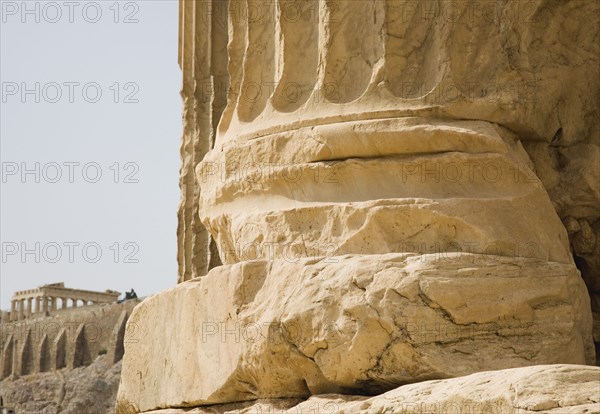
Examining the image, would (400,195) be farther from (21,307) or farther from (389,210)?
(21,307)

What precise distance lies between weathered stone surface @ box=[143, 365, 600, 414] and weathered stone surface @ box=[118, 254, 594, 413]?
0.24 meters

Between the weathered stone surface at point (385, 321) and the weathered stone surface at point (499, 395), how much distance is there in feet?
0.80

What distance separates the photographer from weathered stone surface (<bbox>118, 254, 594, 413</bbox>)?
194 inches

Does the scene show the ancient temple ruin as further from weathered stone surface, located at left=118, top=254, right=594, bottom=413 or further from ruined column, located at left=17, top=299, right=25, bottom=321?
ruined column, located at left=17, top=299, right=25, bottom=321

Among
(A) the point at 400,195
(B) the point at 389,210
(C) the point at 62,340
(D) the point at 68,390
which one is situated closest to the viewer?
(B) the point at 389,210

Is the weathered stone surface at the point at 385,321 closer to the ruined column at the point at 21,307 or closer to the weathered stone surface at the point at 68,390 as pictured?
the weathered stone surface at the point at 68,390

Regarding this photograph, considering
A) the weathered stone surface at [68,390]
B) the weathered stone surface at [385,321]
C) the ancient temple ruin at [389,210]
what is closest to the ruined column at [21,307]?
the weathered stone surface at [68,390]

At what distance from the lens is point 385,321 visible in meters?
4.94

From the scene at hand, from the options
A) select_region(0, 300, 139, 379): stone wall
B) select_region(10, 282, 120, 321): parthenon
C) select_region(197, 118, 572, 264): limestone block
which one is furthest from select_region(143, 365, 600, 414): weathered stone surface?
select_region(10, 282, 120, 321): parthenon

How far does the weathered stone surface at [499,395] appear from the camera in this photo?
4008mm

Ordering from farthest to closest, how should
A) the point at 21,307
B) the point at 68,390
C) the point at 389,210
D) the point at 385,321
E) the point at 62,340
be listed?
the point at 21,307, the point at 62,340, the point at 68,390, the point at 389,210, the point at 385,321

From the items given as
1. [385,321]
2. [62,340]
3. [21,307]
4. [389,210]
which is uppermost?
[389,210]

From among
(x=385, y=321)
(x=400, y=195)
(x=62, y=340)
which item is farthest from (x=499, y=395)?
(x=62, y=340)

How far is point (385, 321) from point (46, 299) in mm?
71834
